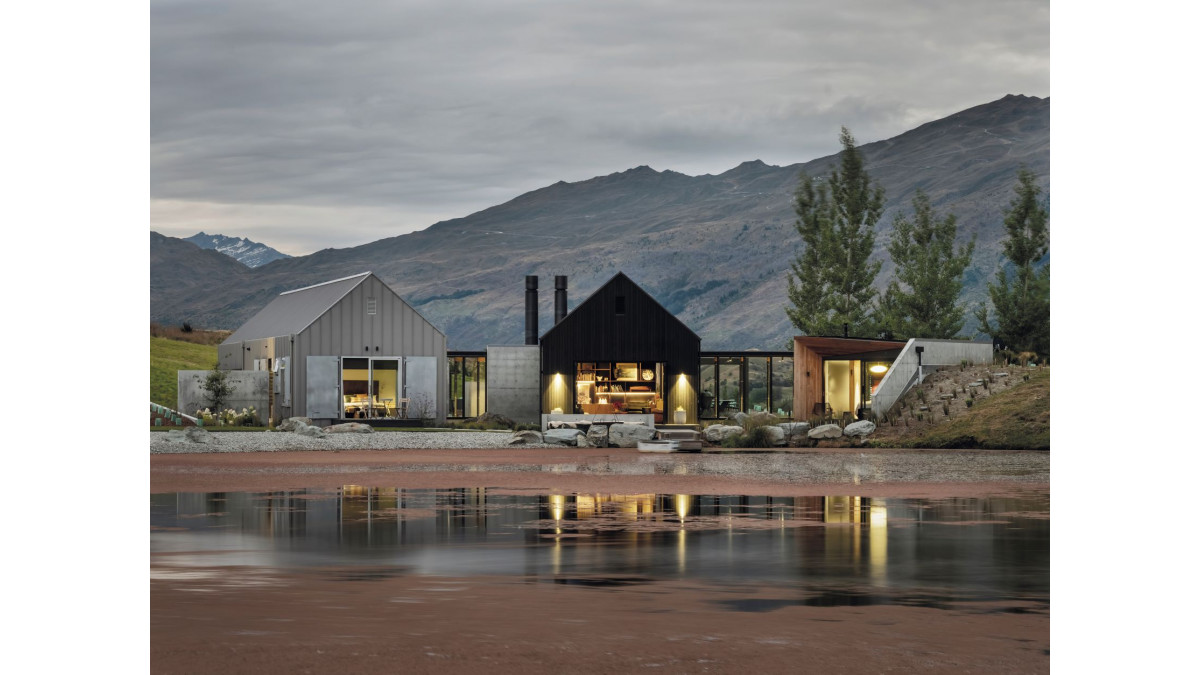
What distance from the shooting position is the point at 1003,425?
30.0 meters

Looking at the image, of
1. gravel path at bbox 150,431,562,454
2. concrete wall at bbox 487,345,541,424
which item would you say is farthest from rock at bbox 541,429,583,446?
concrete wall at bbox 487,345,541,424

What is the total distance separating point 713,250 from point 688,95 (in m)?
122

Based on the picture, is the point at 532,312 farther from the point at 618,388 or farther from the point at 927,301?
the point at 927,301

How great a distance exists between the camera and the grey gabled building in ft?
128

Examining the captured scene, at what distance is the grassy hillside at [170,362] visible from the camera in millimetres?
46312

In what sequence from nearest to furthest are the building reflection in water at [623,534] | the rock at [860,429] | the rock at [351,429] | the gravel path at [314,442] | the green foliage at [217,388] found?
the building reflection in water at [623,534], the gravel path at [314,442], the rock at [860,429], the rock at [351,429], the green foliage at [217,388]

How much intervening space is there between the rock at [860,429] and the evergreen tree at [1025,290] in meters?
17.1

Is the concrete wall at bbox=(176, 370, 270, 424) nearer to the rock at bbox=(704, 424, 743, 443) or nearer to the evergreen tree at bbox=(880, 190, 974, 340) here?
the rock at bbox=(704, 424, 743, 443)

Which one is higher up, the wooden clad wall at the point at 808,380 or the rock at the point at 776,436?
the wooden clad wall at the point at 808,380

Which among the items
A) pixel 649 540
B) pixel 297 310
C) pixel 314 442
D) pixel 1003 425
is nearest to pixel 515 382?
pixel 297 310

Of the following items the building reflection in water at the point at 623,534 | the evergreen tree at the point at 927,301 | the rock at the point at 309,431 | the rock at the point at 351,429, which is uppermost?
the evergreen tree at the point at 927,301

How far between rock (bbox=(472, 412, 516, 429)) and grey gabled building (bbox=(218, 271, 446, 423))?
1451 millimetres

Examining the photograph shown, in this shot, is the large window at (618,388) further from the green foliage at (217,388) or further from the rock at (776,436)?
the green foliage at (217,388)

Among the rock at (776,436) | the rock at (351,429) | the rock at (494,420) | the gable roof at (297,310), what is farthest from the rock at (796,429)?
the gable roof at (297,310)
